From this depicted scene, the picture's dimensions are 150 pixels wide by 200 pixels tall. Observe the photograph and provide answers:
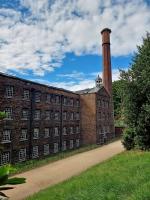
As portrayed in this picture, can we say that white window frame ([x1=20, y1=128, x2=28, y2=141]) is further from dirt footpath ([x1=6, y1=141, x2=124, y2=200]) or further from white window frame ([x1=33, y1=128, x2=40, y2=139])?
dirt footpath ([x1=6, y1=141, x2=124, y2=200])

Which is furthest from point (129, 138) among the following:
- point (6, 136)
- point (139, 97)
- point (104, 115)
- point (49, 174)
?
point (104, 115)

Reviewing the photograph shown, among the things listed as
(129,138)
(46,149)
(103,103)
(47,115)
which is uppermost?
(103,103)

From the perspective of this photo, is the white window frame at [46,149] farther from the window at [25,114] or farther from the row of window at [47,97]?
the row of window at [47,97]

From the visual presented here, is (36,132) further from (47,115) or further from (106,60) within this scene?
(106,60)

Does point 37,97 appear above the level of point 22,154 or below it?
above

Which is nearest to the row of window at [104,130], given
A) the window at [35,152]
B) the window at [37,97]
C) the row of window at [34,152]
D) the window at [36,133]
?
the row of window at [34,152]

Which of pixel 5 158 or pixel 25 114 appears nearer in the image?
pixel 5 158

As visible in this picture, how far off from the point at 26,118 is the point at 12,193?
15258 mm

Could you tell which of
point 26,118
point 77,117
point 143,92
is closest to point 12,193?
point 26,118

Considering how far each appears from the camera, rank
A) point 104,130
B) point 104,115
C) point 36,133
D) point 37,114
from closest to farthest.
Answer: point 36,133
point 37,114
point 104,130
point 104,115

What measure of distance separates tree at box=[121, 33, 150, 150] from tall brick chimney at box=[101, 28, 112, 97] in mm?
26641

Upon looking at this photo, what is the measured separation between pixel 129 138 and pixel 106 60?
30.8 m

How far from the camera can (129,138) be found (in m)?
29.3

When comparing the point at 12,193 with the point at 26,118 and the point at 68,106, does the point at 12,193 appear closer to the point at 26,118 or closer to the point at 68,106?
the point at 26,118
